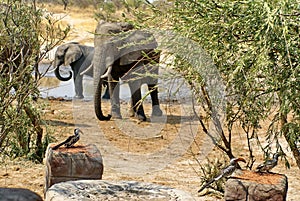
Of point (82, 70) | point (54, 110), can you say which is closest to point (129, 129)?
point (54, 110)

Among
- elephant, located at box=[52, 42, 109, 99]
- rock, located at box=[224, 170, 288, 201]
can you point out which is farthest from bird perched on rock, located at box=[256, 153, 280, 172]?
elephant, located at box=[52, 42, 109, 99]

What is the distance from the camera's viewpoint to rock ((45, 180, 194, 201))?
343 centimetres

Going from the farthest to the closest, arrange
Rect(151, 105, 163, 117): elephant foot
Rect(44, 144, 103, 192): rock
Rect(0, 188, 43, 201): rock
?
Rect(151, 105, 163, 117): elephant foot < Rect(44, 144, 103, 192): rock < Rect(0, 188, 43, 201): rock

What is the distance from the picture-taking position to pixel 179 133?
8891 mm

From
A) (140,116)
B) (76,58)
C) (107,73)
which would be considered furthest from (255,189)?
(76,58)

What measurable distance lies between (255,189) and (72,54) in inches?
403

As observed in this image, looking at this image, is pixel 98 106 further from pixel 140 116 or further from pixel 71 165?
pixel 71 165

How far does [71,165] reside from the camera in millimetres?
4469

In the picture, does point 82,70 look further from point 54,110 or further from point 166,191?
point 166,191

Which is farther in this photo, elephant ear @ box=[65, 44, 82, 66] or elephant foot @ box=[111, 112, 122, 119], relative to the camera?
elephant ear @ box=[65, 44, 82, 66]

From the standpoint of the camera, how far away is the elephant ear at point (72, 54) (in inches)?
529

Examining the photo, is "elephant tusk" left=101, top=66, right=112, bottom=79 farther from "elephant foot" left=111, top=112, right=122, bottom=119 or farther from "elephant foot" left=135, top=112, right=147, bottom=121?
"elephant foot" left=135, top=112, right=147, bottom=121

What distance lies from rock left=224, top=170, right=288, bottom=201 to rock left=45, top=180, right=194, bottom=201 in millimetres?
334

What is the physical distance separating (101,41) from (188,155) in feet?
12.1
